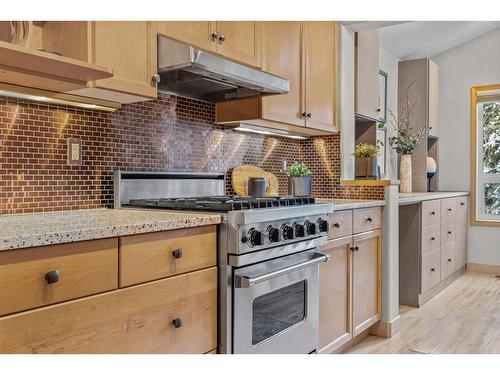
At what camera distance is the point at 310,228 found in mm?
2111

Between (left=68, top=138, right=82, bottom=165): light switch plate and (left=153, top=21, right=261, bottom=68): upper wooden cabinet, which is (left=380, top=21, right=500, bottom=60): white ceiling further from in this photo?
(left=68, top=138, right=82, bottom=165): light switch plate

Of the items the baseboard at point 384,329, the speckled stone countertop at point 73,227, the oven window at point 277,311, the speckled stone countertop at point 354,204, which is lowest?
the baseboard at point 384,329

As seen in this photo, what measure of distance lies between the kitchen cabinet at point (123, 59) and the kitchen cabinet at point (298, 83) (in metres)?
0.78

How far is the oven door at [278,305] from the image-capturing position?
1764 mm

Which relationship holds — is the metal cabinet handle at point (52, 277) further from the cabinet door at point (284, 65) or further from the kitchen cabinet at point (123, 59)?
the cabinet door at point (284, 65)

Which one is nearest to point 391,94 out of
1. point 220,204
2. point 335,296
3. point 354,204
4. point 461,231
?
point 461,231

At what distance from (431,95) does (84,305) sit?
14.7 ft

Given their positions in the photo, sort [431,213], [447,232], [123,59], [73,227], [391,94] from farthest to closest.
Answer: [391,94], [447,232], [431,213], [123,59], [73,227]

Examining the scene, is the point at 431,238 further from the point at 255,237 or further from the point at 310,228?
the point at 255,237

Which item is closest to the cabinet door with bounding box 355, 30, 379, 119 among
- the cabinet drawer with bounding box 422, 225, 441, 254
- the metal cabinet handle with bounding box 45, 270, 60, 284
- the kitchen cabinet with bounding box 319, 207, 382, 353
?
the kitchen cabinet with bounding box 319, 207, 382, 353

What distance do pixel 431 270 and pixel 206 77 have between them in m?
2.71

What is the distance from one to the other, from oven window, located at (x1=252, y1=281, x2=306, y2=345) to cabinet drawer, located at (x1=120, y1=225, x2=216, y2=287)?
345 mm

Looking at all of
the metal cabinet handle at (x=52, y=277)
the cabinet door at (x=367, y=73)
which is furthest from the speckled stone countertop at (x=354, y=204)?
the metal cabinet handle at (x=52, y=277)
